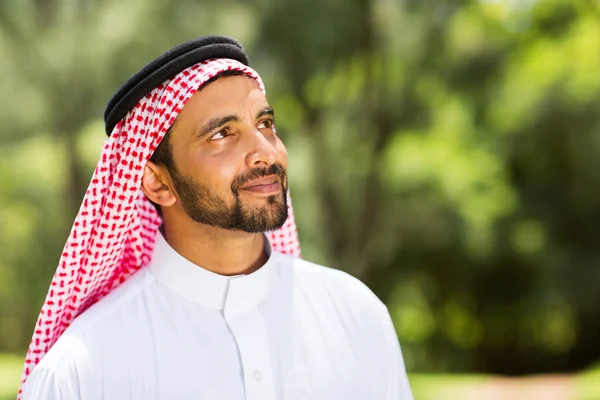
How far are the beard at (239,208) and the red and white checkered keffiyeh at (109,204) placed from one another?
0.46ft

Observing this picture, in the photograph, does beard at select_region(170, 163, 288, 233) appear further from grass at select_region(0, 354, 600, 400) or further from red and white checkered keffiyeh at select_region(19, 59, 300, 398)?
grass at select_region(0, 354, 600, 400)

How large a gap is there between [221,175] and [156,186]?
0.75ft

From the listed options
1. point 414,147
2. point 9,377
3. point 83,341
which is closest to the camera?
point 83,341

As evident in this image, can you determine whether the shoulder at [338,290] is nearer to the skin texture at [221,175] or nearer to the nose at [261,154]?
the skin texture at [221,175]

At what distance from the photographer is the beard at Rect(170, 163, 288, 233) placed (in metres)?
1.88

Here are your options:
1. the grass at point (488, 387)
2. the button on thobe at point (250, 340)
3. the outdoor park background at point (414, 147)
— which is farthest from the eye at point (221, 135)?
the grass at point (488, 387)

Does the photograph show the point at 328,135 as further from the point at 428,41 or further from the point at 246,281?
the point at 246,281

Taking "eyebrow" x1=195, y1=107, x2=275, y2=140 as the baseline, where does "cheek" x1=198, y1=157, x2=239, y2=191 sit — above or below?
below

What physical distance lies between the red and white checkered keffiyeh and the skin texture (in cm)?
4

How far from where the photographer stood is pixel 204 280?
195cm

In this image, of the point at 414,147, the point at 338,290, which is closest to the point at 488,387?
the point at 414,147

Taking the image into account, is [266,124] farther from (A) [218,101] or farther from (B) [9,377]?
(B) [9,377]

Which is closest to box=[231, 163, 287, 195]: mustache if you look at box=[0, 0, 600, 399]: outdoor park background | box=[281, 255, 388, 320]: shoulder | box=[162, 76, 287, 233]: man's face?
box=[162, 76, 287, 233]: man's face

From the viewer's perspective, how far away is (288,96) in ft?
34.7
